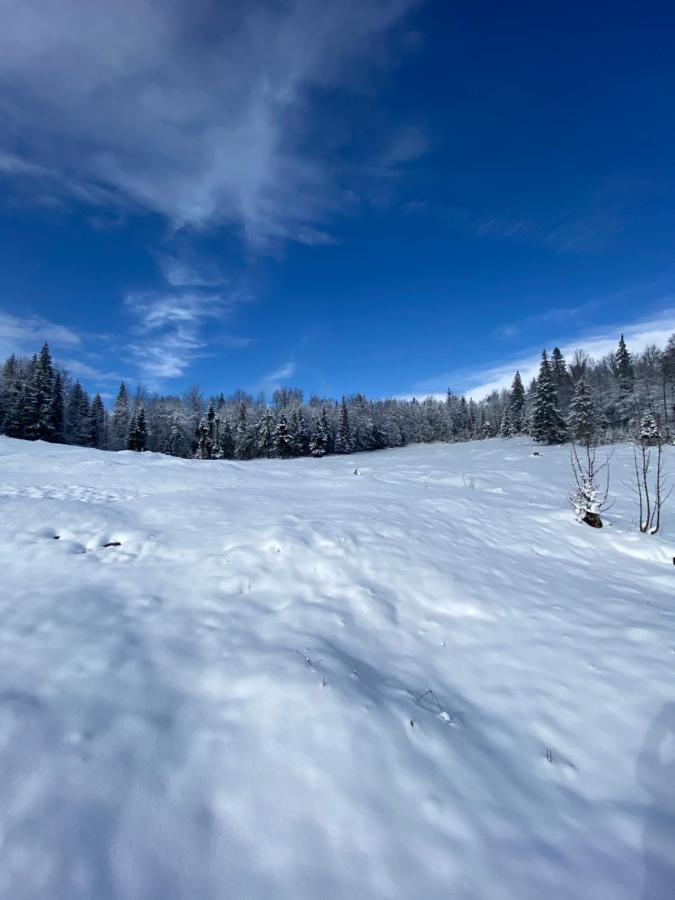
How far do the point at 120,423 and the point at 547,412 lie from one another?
62270 millimetres

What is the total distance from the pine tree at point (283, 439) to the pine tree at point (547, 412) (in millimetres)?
32483

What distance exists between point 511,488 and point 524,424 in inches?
1934

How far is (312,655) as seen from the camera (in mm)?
3949

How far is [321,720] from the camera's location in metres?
3.14

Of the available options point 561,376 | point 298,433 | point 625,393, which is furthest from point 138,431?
point 625,393

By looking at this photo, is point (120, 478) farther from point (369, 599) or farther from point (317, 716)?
point (317, 716)

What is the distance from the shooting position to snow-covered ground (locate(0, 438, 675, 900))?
223cm

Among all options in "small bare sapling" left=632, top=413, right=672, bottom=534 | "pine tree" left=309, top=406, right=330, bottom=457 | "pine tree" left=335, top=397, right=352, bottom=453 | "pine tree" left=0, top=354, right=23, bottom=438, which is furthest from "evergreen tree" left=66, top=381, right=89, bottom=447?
"small bare sapling" left=632, top=413, right=672, bottom=534

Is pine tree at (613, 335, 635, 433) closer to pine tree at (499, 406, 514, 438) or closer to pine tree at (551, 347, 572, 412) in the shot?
Answer: pine tree at (551, 347, 572, 412)

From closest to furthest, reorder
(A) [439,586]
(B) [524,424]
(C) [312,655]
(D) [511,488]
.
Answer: (C) [312,655]
(A) [439,586]
(D) [511,488]
(B) [524,424]

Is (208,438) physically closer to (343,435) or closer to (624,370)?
(343,435)

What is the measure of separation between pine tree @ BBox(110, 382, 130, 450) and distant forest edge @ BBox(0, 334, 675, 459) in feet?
0.58

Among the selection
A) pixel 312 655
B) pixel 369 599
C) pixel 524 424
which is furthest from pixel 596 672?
pixel 524 424

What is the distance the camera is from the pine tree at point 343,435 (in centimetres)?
6462
